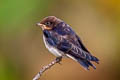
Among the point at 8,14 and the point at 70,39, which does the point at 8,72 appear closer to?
the point at 8,14

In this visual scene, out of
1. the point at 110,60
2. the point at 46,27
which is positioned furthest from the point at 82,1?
the point at 46,27

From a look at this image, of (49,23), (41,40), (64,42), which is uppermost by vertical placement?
(49,23)

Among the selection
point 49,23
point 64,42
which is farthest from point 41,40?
point 64,42

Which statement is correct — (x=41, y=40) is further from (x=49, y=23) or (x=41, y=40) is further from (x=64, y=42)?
(x=64, y=42)


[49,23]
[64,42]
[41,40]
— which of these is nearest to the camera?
[64,42]

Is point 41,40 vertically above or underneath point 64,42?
underneath

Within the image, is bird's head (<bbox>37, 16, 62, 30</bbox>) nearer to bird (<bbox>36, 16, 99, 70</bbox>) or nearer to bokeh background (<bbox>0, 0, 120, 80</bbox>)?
bird (<bbox>36, 16, 99, 70</bbox>)

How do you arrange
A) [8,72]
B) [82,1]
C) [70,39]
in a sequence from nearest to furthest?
[70,39], [8,72], [82,1]
